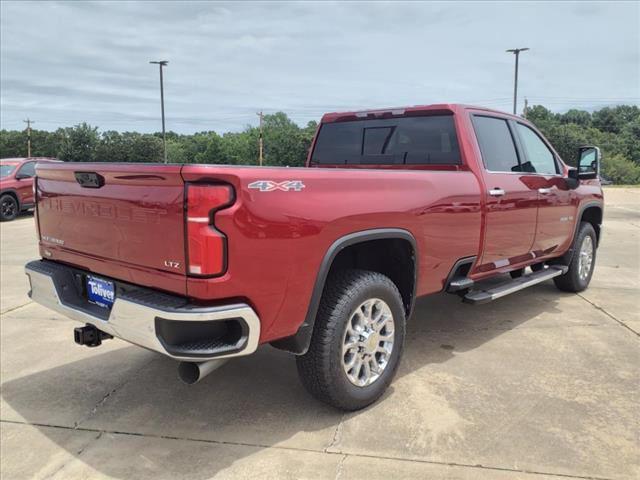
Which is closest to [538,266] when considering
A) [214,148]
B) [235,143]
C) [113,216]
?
[113,216]

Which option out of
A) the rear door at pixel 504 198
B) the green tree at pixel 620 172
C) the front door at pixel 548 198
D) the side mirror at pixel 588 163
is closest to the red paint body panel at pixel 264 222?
the rear door at pixel 504 198

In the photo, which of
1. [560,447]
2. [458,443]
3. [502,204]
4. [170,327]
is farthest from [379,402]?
[502,204]

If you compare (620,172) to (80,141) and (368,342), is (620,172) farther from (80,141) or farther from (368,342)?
(368,342)

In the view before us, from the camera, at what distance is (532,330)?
495cm

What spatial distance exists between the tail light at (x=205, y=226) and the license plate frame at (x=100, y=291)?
2.53ft

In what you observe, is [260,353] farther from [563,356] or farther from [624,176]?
[624,176]

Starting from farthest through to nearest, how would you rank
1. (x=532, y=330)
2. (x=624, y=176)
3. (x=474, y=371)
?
(x=624, y=176), (x=532, y=330), (x=474, y=371)

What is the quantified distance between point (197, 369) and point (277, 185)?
1.01m

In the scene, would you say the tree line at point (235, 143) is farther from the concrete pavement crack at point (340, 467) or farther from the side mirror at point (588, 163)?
the concrete pavement crack at point (340, 467)

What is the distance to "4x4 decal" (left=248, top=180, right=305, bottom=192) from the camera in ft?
8.41

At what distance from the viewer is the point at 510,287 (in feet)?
15.3

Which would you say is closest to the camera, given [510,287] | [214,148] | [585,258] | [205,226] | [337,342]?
[205,226]

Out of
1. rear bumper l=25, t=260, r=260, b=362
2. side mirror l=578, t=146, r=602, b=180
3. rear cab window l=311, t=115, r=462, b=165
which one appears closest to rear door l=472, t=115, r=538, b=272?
rear cab window l=311, t=115, r=462, b=165

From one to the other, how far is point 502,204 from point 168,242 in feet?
9.49
